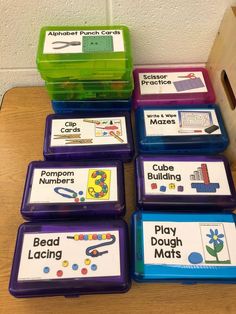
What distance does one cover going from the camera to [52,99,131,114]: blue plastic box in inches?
27.0

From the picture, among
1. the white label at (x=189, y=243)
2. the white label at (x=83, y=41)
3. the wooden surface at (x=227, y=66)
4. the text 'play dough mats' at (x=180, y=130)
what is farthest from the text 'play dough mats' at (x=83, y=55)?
the white label at (x=189, y=243)

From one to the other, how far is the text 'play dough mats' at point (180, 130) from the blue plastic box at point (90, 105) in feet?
0.14

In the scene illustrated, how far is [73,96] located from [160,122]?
0.67 ft

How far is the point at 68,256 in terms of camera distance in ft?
1.66

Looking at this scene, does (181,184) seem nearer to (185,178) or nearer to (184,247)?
(185,178)

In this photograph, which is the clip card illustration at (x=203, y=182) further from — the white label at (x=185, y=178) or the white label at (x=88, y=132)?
the white label at (x=88, y=132)

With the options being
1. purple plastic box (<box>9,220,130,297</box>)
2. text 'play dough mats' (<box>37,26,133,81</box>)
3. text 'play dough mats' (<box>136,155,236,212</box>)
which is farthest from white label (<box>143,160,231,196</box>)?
text 'play dough mats' (<box>37,26,133,81</box>)

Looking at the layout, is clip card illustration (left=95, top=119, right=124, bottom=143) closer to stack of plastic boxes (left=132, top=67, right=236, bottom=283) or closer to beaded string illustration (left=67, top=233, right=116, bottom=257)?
stack of plastic boxes (left=132, top=67, right=236, bottom=283)

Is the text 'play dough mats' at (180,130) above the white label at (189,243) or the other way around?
above

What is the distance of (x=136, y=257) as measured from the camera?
507mm

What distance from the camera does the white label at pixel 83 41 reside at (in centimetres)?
62

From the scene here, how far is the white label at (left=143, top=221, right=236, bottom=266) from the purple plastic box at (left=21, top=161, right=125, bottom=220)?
0.26 ft

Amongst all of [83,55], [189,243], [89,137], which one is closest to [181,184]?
[189,243]

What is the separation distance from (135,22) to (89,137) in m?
0.28
